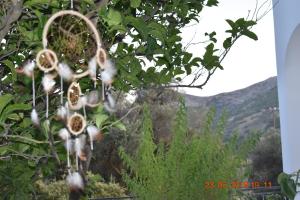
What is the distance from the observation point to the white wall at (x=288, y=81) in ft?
18.8

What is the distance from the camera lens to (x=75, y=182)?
31.7 inches

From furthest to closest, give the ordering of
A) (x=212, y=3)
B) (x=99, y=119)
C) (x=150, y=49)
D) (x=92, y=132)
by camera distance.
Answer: (x=212, y=3) → (x=150, y=49) → (x=99, y=119) → (x=92, y=132)

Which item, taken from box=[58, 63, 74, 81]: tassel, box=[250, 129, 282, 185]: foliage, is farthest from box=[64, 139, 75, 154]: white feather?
box=[250, 129, 282, 185]: foliage

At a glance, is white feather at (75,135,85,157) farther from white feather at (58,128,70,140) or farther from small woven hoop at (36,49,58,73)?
small woven hoop at (36,49,58,73)

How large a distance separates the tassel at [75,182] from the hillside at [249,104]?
29373 mm

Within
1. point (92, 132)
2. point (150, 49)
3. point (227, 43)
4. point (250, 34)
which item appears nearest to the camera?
point (92, 132)

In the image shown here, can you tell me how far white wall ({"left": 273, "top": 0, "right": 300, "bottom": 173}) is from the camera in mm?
5727

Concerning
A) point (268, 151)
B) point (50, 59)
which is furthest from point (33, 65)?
point (268, 151)

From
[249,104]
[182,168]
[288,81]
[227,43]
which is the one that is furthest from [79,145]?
[249,104]

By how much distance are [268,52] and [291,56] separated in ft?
69.5

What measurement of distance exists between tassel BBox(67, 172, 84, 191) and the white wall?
16.9ft

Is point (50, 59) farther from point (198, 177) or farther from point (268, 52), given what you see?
point (268, 52)

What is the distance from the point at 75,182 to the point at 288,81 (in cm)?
545

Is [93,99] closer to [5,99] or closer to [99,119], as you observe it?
[99,119]
